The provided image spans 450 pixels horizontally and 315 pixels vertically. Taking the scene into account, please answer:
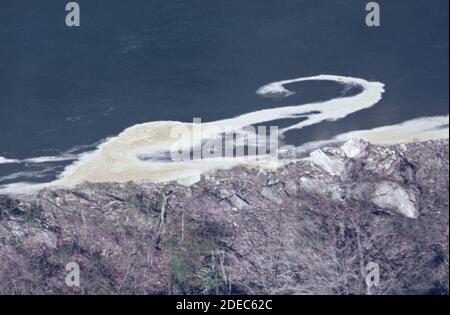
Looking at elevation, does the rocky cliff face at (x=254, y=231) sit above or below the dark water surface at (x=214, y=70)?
below

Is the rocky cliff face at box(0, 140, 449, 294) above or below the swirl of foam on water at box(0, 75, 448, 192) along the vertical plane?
below

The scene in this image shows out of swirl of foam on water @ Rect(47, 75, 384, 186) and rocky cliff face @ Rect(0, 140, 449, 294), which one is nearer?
rocky cliff face @ Rect(0, 140, 449, 294)

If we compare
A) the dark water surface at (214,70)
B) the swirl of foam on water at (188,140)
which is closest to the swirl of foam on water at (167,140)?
the swirl of foam on water at (188,140)

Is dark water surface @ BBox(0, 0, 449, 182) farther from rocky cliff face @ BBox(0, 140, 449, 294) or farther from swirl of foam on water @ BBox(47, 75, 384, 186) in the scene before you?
rocky cliff face @ BBox(0, 140, 449, 294)

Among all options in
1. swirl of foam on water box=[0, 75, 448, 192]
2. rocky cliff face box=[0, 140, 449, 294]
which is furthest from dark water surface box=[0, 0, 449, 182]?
rocky cliff face box=[0, 140, 449, 294]

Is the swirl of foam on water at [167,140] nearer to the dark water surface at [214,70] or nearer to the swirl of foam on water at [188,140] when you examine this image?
the swirl of foam on water at [188,140]

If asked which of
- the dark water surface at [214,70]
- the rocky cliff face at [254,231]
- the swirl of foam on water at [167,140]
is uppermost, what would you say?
the dark water surface at [214,70]
